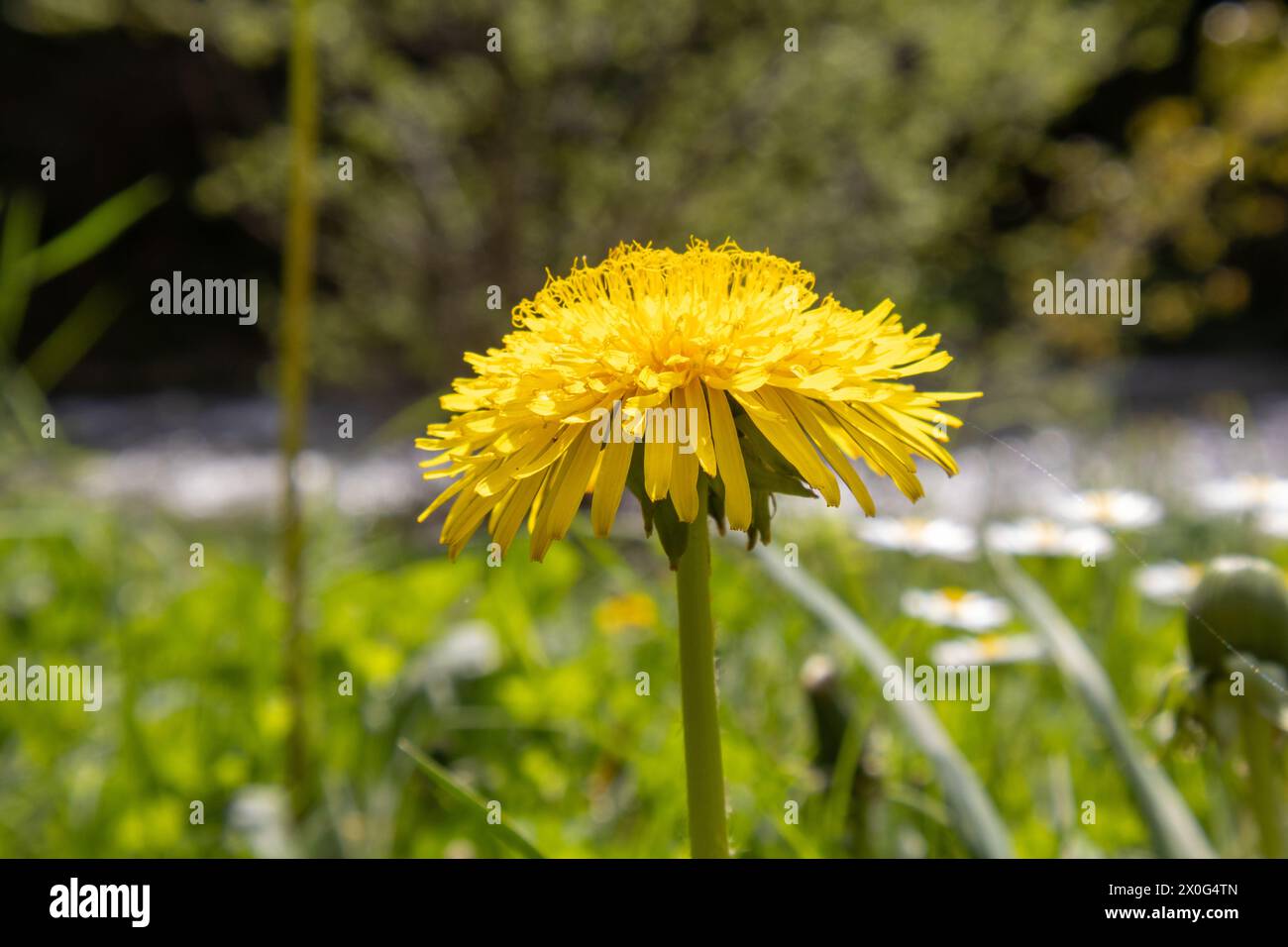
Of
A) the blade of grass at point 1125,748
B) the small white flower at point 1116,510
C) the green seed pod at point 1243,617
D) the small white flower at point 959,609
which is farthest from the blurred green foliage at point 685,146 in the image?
the green seed pod at point 1243,617

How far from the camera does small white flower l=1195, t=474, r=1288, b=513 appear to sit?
1.68m

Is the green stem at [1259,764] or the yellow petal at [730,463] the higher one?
the yellow petal at [730,463]

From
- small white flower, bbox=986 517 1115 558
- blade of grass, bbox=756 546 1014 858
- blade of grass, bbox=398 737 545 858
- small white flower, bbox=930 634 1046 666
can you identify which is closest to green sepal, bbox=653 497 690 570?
blade of grass, bbox=398 737 545 858

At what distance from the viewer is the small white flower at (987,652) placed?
1.50 metres

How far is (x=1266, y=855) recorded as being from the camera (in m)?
0.83

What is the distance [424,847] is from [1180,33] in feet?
28.8

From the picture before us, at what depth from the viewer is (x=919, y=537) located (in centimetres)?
162

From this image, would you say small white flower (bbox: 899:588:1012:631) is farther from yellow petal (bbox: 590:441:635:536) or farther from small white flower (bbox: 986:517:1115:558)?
yellow petal (bbox: 590:441:635:536)

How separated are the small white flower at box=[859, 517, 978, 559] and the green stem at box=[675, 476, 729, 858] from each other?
873 mm

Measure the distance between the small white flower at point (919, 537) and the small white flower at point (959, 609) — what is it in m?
0.06

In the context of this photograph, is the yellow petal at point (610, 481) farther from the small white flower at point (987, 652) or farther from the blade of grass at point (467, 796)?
the small white flower at point (987, 652)

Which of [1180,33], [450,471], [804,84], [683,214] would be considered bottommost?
[450,471]

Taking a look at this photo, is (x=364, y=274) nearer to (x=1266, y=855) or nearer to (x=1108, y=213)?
(x=1108, y=213)
